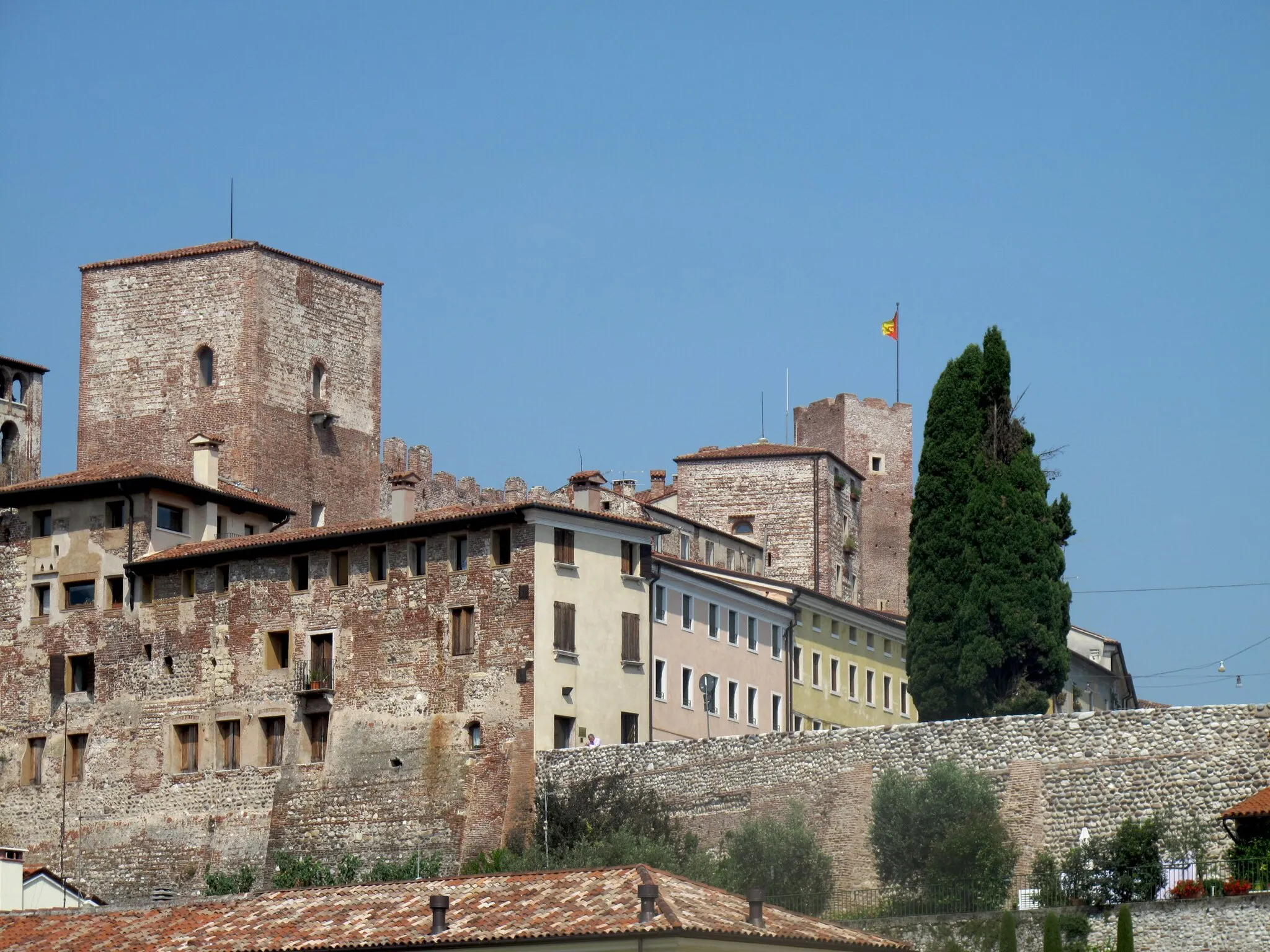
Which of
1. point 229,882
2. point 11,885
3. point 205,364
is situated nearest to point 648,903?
point 11,885

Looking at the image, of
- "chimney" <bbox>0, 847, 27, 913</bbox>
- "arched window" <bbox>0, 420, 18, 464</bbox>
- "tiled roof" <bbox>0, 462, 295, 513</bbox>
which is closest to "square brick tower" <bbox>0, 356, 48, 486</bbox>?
"arched window" <bbox>0, 420, 18, 464</bbox>

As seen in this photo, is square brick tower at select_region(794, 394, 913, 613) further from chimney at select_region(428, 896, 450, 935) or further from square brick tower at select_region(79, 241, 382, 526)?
chimney at select_region(428, 896, 450, 935)

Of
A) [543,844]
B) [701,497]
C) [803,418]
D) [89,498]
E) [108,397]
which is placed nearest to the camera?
[543,844]

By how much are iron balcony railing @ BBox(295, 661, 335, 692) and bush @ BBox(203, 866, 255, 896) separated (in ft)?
14.0

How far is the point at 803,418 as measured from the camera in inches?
3826

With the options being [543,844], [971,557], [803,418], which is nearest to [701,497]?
[803,418]

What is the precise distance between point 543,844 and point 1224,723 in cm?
1451

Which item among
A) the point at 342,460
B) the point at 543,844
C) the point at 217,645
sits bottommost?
the point at 543,844

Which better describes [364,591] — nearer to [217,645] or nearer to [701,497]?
[217,645]

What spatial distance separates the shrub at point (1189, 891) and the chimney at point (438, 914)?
13.9m

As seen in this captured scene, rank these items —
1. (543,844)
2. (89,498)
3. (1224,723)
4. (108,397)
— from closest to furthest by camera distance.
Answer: (1224,723) < (543,844) < (89,498) < (108,397)

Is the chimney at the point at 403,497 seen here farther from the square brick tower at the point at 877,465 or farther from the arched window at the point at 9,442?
the square brick tower at the point at 877,465

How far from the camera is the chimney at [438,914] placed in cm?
3972

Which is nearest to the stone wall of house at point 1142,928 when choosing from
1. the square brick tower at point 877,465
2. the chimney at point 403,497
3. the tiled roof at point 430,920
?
the tiled roof at point 430,920
